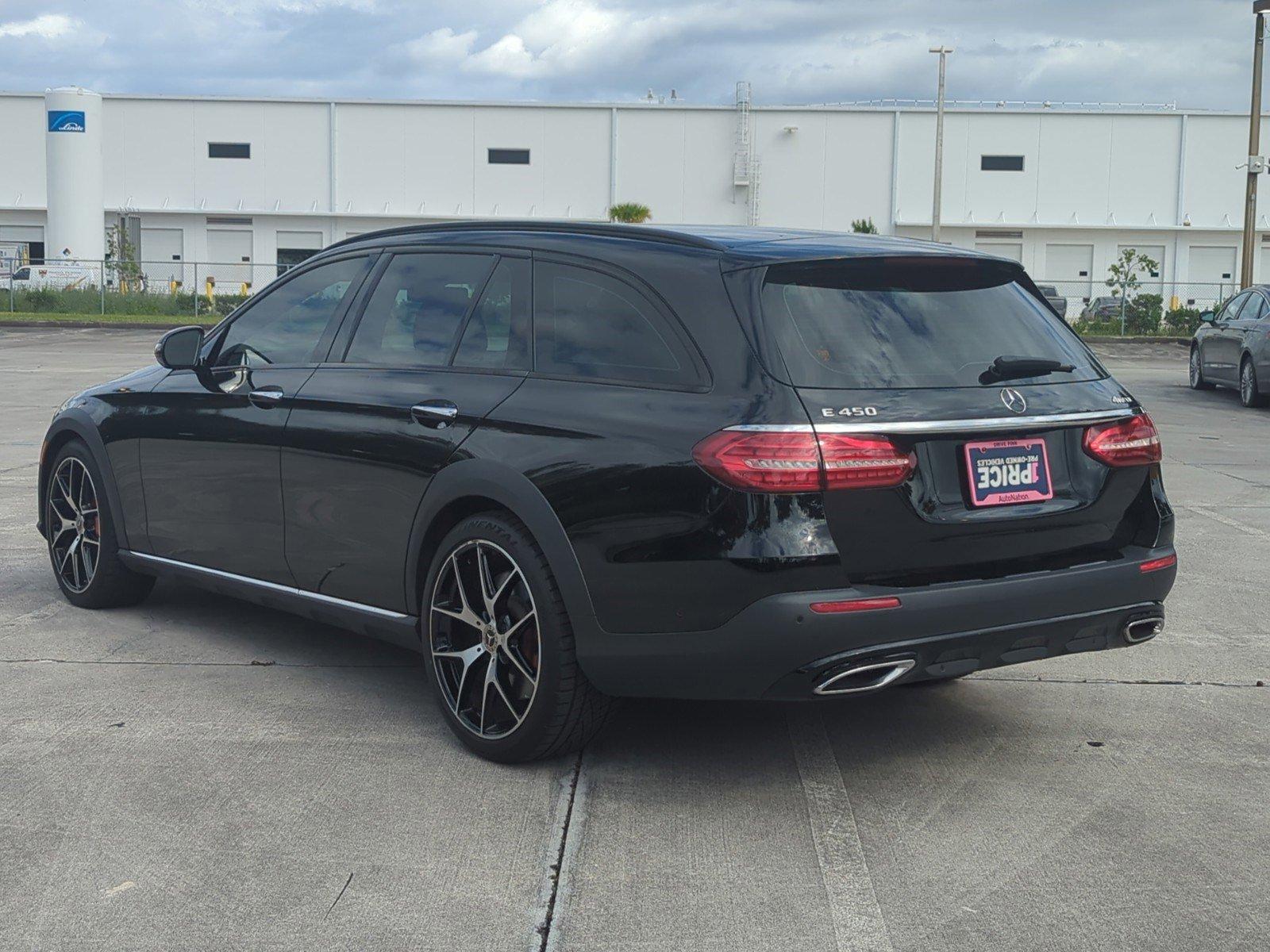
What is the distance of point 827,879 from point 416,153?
55.8 m

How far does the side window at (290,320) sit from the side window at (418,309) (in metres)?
0.23

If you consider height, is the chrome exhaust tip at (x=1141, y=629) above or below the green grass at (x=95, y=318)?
above

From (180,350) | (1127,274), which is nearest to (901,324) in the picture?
(180,350)

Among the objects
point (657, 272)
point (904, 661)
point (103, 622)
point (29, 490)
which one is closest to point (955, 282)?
point (657, 272)

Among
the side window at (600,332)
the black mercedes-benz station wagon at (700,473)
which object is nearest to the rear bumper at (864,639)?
the black mercedes-benz station wagon at (700,473)

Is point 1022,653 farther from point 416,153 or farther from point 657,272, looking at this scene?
point 416,153

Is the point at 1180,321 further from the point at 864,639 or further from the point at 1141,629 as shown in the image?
the point at 864,639

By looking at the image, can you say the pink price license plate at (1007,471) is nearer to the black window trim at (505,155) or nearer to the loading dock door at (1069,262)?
the black window trim at (505,155)

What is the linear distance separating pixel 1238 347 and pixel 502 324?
17263mm

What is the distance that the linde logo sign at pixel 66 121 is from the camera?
5031 centimetres

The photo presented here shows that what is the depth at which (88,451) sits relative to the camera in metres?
6.46

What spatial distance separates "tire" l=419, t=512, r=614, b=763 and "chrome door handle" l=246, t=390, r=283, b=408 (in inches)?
42.8

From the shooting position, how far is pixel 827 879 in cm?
373

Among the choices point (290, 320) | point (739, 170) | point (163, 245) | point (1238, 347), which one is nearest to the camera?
point (290, 320)
